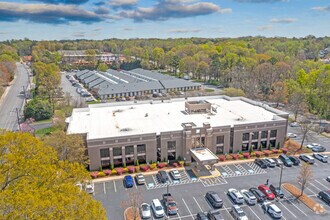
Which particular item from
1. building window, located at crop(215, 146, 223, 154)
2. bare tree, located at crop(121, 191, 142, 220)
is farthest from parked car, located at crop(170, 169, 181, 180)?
building window, located at crop(215, 146, 223, 154)

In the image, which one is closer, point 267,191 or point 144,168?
point 267,191

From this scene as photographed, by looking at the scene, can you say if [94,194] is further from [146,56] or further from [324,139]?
[146,56]

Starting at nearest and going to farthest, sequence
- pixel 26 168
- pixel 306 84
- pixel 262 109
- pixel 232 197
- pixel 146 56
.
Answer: pixel 26 168 < pixel 232 197 < pixel 262 109 < pixel 306 84 < pixel 146 56

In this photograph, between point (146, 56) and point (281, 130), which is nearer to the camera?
point (281, 130)

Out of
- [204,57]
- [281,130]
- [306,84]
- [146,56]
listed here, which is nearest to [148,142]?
[281,130]

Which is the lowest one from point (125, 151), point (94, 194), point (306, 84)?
point (94, 194)

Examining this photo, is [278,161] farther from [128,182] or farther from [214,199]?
[128,182]

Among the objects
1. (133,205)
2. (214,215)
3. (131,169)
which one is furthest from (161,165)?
(214,215)
